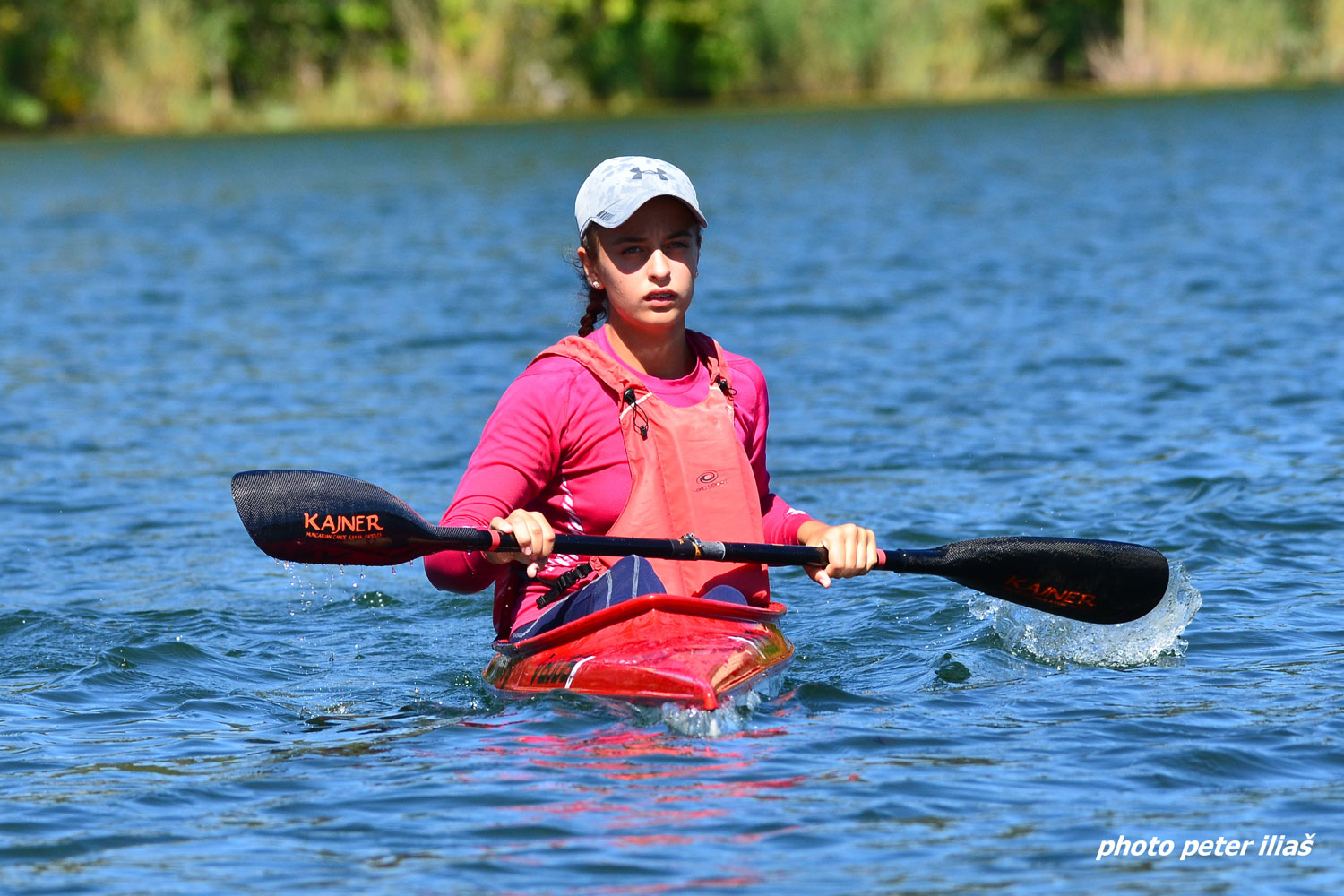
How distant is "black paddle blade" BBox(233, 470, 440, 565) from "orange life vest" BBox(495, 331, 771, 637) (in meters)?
0.58

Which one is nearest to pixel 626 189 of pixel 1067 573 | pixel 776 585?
pixel 1067 573

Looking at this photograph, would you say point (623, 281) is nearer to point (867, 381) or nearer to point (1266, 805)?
point (1266, 805)

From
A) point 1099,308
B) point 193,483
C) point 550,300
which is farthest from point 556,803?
point 550,300

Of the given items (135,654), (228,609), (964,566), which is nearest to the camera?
(964,566)

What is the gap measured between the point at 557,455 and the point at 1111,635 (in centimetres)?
201

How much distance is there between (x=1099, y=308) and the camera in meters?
13.3

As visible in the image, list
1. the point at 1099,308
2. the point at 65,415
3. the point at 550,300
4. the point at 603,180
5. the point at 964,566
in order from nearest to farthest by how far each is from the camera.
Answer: the point at 603,180 → the point at 964,566 → the point at 65,415 → the point at 1099,308 → the point at 550,300

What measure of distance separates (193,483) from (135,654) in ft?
9.81

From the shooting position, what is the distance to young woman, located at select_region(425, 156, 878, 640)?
4.91 meters

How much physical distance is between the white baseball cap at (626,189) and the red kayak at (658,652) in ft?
3.40

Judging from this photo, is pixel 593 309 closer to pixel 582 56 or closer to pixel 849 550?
pixel 849 550

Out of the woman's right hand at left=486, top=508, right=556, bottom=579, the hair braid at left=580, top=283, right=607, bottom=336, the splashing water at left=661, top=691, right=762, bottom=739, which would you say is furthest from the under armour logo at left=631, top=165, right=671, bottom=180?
the splashing water at left=661, top=691, right=762, bottom=739

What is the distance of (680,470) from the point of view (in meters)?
5.03

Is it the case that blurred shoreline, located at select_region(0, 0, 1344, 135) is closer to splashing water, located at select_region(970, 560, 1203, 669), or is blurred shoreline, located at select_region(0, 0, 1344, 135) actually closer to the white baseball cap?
splashing water, located at select_region(970, 560, 1203, 669)
